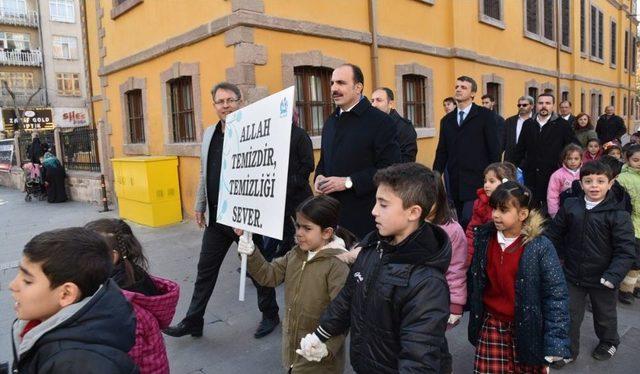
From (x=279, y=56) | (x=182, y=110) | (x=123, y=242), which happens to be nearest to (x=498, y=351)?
(x=123, y=242)

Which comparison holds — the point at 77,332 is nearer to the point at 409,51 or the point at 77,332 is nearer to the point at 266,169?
the point at 266,169

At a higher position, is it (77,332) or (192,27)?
(192,27)

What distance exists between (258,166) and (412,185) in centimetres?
111

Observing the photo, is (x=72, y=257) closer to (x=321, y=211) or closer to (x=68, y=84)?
(x=321, y=211)

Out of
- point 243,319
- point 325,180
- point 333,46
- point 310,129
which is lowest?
point 243,319

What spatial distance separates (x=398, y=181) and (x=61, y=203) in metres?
12.8

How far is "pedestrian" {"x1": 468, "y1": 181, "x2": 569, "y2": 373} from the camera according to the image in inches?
94.8

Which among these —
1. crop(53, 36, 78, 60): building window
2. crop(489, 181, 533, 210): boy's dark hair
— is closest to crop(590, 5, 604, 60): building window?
crop(489, 181, 533, 210): boy's dark hair

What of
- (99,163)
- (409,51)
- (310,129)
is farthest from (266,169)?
(99,163)

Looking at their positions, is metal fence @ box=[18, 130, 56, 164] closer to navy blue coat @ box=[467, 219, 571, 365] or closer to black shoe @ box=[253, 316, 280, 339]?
black shoe @ box=[253, 316, 280, 339]

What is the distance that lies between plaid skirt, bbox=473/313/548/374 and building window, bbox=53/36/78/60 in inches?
1786

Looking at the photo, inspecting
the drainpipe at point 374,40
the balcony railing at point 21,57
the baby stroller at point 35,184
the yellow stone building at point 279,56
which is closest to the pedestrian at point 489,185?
the yellow stone building at point 279,56

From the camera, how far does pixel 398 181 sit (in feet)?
6.42

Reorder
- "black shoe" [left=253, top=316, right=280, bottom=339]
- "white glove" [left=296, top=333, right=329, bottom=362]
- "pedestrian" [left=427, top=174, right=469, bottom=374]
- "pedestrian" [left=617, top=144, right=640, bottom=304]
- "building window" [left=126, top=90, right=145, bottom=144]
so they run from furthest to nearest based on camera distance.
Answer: "building window" [left=126, top=90, right=145, bottom=144], "pedestrian" [left=617, top=144, right=640, bottom=304], "black shoe" [left=253, top=316, right=280, bottom=339], "pedestrian" [left=427, top=174, right=469, bottom=374], "white glove" [left=296, top=333, right=329, bottom=362]
